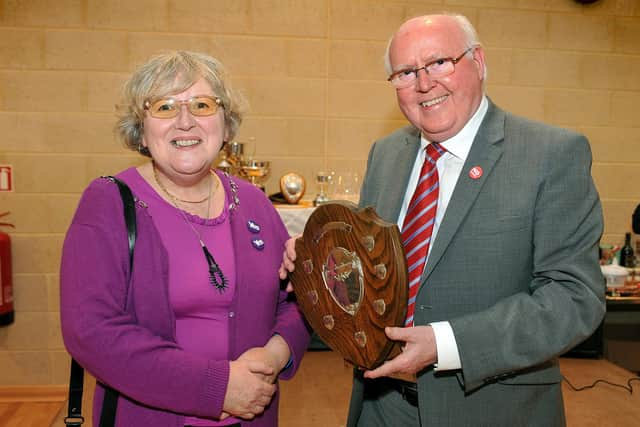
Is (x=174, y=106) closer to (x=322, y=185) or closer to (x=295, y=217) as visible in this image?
(x=295, y=217)

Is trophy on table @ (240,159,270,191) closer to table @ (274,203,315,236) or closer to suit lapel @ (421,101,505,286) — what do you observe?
table @ (274,203,315,236)

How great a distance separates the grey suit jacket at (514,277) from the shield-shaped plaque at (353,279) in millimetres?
206

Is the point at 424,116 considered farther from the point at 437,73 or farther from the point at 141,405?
the point at 141,405

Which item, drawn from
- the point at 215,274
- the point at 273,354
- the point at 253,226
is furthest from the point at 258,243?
the point at 273,354

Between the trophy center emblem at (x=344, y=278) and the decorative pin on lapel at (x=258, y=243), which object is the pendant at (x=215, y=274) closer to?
the decorative pin on lapel at (x=258, y=243)

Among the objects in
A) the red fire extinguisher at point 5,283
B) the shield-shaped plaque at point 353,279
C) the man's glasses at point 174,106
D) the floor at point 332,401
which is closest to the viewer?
the shield-shaped plaque at point 353,279

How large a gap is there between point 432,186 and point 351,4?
284 cm

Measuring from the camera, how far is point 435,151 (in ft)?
5.30

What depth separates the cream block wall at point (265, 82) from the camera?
12.8 ft

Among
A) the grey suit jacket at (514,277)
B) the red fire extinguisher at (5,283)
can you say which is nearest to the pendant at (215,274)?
the grey suit jacket at (514,277)

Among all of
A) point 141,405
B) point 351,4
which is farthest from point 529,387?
point 351,4

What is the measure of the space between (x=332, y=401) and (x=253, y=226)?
2.09 meters

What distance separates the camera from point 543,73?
429 cm

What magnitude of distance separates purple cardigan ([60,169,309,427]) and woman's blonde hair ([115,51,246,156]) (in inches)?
8.3
